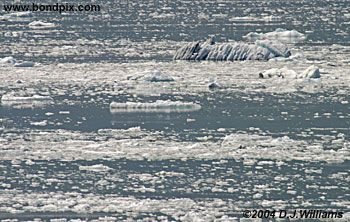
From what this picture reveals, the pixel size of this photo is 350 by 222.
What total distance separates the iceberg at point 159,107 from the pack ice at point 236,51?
10246 mm

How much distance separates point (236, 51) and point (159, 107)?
11.1 metres

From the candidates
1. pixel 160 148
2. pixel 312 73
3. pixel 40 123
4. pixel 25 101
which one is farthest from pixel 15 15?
pixel 160 148

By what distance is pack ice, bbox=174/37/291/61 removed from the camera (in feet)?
120

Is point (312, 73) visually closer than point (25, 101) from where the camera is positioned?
No

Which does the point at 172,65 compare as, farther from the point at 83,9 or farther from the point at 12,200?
the point at 83,9

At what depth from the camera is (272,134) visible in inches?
882

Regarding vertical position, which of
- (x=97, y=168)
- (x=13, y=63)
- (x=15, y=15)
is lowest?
(x=15, y=15)

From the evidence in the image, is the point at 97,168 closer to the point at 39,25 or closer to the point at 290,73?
the point at 290,73

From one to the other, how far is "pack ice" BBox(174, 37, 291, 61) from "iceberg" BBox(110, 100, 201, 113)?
1025 cm

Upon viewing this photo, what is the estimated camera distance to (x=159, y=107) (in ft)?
85.8

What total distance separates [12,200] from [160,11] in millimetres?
50070

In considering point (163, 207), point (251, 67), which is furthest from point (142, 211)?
point (251, 67)

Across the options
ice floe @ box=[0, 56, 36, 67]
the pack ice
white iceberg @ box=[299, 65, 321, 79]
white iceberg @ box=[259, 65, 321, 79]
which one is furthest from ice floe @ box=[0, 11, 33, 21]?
white iceberg @ box=[299, 65, 321, 79]

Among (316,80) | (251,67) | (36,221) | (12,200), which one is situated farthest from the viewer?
(251,67)
